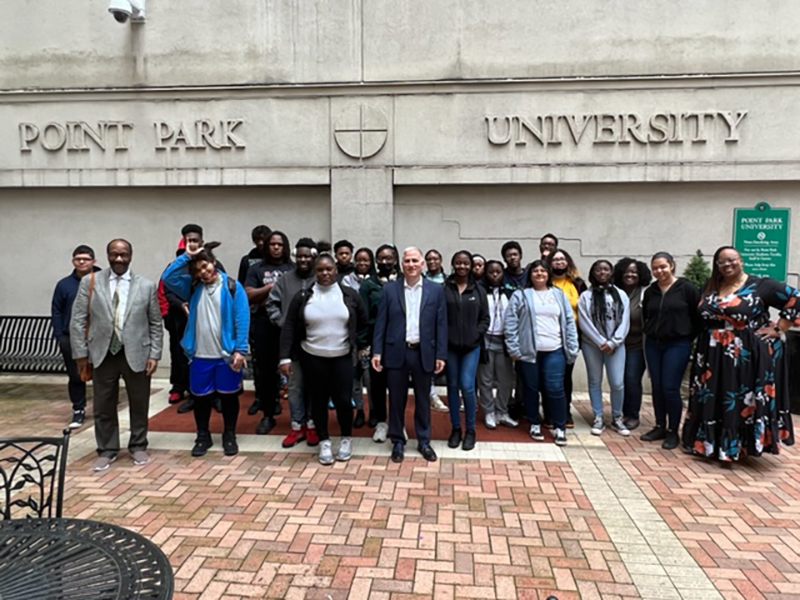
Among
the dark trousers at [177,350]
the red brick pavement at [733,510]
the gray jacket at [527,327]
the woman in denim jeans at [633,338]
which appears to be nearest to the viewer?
the red brick pavement at [733,510]

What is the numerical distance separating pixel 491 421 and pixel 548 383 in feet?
2.67

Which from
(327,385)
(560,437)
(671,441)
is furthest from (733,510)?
(327,385)

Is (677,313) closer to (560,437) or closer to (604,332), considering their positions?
(604,332)

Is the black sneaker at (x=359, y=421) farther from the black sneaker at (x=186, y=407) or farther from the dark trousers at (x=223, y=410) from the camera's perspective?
the black sneaker at (x=186, y=407)

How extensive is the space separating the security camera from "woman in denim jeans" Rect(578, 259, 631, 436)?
6986 millimetres

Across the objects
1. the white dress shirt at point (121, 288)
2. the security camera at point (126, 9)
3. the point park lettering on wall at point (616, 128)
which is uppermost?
the security camera at point (126, 9)

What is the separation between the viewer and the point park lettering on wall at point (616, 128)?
6816 mm

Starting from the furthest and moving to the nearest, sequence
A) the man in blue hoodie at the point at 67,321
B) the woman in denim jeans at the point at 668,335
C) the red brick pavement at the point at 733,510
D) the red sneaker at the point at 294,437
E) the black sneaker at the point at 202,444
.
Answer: the man in blue hoodie at the point at 67,321 < the red sneaker at the point at 294,437 < the woman in denim jeans at the point at 668,335 < the black sneaker at the point at 202,444 < the red brick pavement at the point at 733,510

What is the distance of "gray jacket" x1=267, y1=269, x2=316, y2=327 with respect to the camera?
479cm

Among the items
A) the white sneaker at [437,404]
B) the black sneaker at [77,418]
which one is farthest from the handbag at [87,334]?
the white sneaker at [437,404]

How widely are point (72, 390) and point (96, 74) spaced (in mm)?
4914

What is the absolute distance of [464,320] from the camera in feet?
15.4

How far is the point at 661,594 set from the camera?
272cm

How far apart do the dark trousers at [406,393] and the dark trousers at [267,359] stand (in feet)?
4.86
